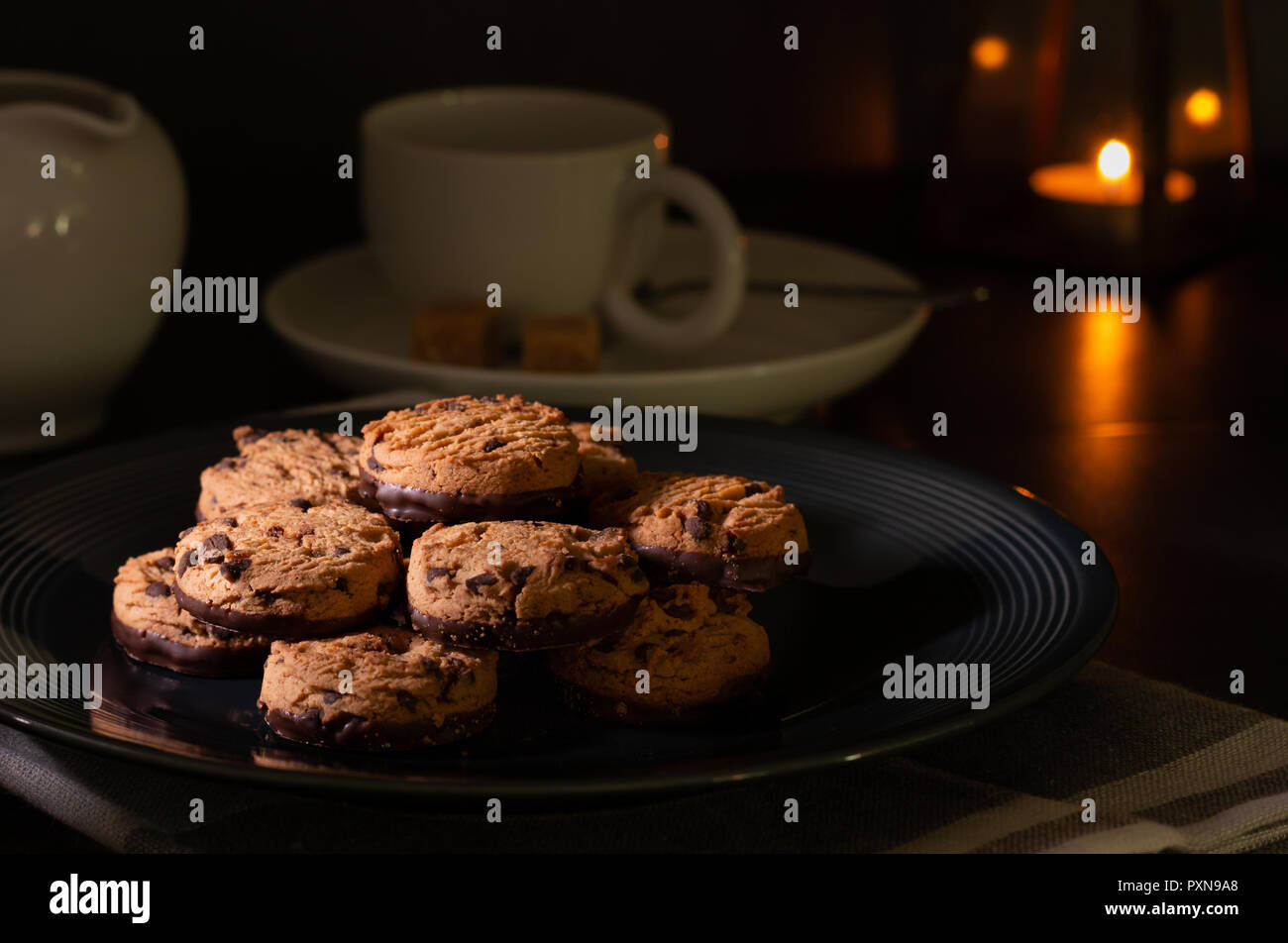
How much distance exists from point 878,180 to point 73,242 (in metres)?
0.97

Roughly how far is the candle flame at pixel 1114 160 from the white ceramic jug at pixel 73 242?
0.79 meters

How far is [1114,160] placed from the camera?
1324 millimetres

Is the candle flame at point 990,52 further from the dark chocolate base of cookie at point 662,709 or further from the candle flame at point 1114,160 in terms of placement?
the dark chocolate base of cookie at point 662,709

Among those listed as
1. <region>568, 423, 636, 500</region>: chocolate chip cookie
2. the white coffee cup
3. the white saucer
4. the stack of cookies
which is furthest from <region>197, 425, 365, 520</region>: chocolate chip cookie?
the white coffee cup

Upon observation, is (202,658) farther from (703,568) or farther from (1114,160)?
(1114,160)

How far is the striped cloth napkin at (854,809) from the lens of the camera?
0.58m

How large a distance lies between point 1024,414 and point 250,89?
86 cm

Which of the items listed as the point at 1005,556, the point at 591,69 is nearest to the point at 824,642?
the point at 1005,556

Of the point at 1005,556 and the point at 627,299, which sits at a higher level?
the point at 627,299

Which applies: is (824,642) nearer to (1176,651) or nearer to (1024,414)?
(1176,651)

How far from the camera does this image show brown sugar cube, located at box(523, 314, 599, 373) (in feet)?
3.48

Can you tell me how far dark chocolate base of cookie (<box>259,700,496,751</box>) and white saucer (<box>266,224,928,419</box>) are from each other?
404 millimetres

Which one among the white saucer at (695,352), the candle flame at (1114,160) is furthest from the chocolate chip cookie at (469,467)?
the candle flame at (1114,160)

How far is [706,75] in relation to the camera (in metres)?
1.59
